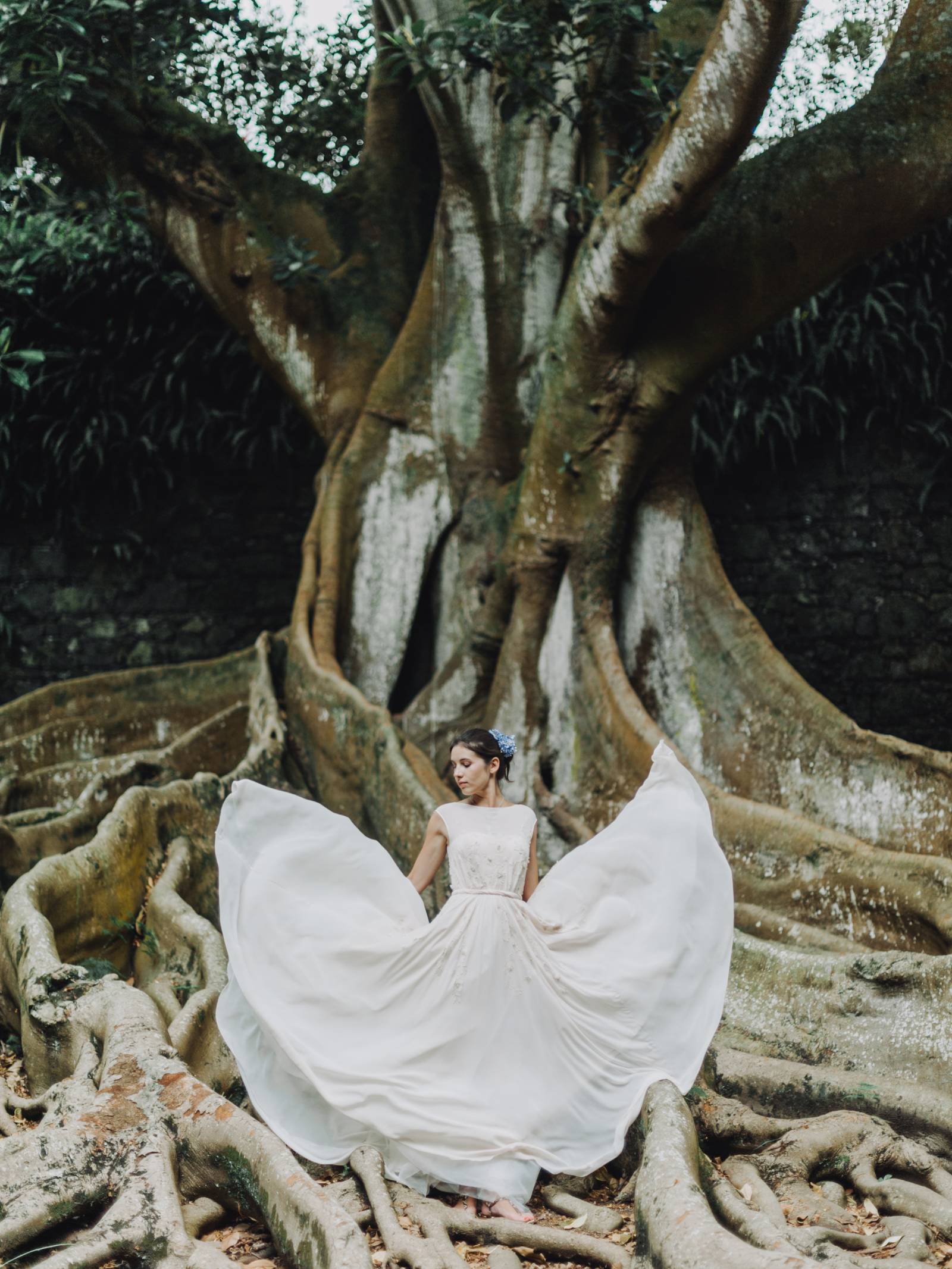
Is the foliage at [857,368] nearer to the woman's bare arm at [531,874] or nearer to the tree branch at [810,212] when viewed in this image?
the tree branch at [810,212]

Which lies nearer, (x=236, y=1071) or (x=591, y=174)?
(x=236, y=1071)

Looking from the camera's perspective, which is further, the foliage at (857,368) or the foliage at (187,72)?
the foliage at (857,368)

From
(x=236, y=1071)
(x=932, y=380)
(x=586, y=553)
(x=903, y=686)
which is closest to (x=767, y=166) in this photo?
(x=586, y=553)

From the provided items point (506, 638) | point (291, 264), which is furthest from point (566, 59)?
point (506, 638)

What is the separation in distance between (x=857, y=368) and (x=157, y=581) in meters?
5.11

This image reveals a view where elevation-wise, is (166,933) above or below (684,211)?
below

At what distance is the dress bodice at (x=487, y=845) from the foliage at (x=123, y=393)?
533cm

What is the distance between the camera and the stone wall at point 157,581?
8.39 m

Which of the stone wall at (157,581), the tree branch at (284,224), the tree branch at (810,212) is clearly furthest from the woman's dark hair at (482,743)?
the stone wall at (157,581)

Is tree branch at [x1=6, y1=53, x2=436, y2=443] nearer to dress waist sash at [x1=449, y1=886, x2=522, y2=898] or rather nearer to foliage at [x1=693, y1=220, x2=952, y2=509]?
foliage at [x1=693, y1=220, x2=952, y2=509]

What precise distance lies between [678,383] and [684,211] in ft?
3.00

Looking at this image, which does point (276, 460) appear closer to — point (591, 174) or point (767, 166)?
point (591, 174)

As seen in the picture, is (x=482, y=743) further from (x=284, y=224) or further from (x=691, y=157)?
(x=284, y=224)

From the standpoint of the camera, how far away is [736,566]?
26.2ft
